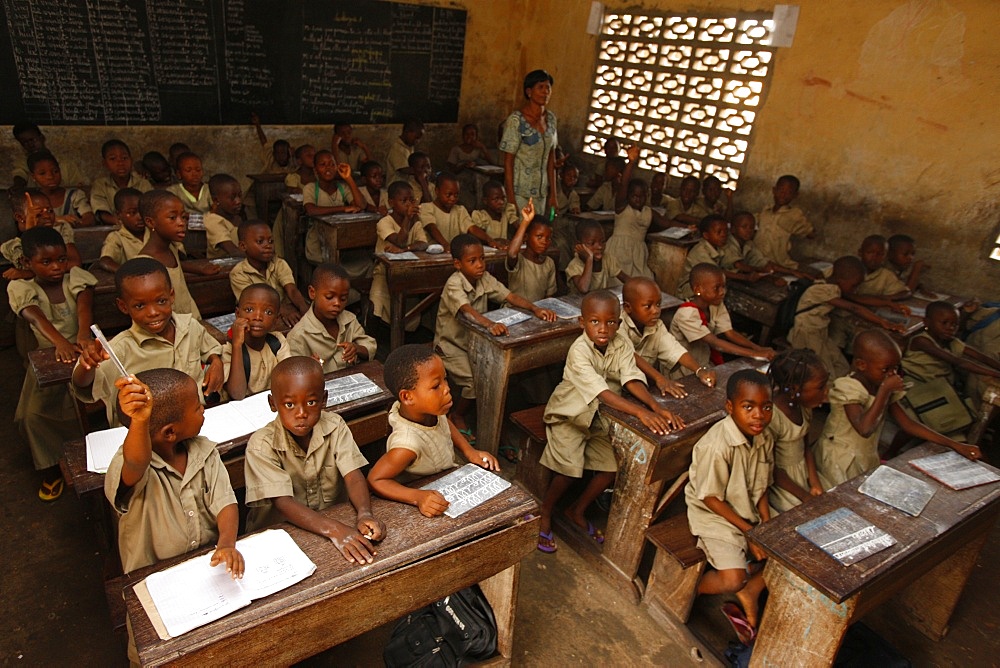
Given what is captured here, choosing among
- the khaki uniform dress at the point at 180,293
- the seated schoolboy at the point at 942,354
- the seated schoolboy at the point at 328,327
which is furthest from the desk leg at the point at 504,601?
the seated schoolboy at the point at 942,354

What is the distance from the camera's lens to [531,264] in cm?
417

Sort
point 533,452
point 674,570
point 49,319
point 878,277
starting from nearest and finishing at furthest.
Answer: point 674,570 < point 49,319 < point 533,452 < point 878,277

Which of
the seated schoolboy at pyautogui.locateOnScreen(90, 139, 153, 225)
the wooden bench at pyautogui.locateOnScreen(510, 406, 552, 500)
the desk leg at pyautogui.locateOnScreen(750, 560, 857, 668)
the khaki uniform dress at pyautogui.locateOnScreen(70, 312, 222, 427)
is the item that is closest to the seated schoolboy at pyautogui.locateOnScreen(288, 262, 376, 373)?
the khaki uniform dress at pyautogui.locateOnScreen(70, 312, 222, 427)

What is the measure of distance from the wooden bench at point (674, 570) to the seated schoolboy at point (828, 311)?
2425 millimetres

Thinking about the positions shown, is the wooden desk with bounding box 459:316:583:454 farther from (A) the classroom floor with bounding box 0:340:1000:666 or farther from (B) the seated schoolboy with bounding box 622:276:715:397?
(A) the classroom floor with bounding box 0:340:1000:666

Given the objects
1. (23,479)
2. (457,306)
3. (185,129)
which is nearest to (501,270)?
(457,306)

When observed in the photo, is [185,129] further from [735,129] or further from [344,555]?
[344,555]

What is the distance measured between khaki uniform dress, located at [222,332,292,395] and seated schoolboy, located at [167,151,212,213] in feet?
7.61

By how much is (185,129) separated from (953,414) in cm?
678

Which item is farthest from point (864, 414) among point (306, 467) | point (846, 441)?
→ point (306, 467)

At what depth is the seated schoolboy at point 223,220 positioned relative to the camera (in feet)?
13.3

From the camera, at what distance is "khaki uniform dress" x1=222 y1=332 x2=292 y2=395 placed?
2.60 metres

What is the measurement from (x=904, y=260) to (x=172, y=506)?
503cm

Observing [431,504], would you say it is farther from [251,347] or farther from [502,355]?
[502,355]
